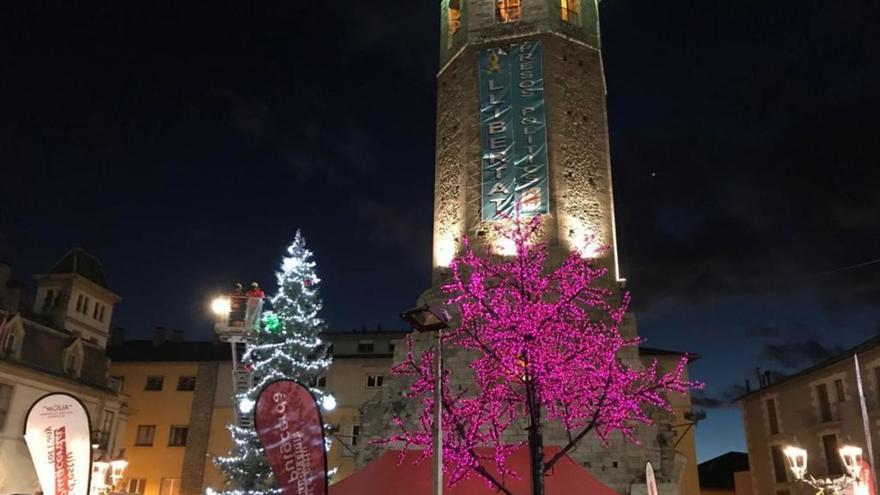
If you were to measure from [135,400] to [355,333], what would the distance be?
11419 mm

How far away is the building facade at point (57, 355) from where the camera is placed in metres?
25.1

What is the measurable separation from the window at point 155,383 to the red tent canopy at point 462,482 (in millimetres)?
22368

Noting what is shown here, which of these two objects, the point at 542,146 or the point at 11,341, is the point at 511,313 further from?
the point at 11,341

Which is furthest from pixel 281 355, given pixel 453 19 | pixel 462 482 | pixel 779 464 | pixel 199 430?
pixel 779 464

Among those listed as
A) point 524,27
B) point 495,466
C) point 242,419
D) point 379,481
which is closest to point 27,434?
point 379,481

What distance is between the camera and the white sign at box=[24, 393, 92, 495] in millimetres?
8805

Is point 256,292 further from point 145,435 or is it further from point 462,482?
point 145,435

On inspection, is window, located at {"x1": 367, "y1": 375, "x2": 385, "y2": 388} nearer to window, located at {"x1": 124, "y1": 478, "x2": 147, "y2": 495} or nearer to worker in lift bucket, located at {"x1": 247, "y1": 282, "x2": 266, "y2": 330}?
window, located at {"x1": 124, "y1": 478, "x2": 147, "y2": 495}

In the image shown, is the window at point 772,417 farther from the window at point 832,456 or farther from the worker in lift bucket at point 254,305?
the worker in lift bucket at point 254,305

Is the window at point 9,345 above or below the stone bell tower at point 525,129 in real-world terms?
below

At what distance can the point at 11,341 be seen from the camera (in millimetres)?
26031

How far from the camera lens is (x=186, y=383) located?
33.8 m

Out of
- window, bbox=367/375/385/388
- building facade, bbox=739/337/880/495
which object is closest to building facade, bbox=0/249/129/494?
window, bbox=367/375/385/388

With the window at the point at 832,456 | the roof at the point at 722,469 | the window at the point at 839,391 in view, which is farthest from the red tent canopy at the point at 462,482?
the roof at the point at 722,469
